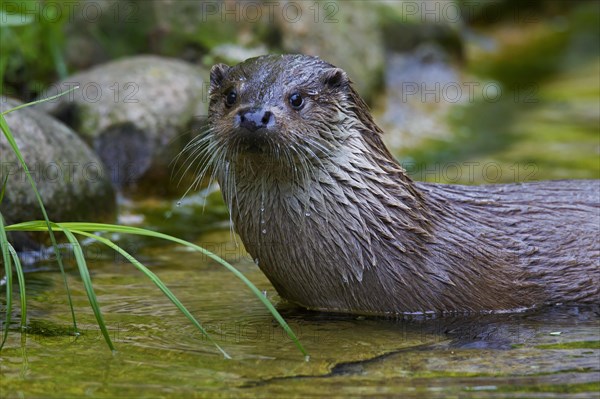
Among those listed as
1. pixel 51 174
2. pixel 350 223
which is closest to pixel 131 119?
pixel 51 174

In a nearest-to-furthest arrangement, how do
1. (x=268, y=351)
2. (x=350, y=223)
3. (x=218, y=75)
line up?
1. (x=268, y=351)
2. (x=350, y=223)
3. (x=218, y=75)

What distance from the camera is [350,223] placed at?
4523mm

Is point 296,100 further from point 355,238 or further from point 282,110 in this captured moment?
point 355,238

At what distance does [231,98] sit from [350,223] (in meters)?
0.77

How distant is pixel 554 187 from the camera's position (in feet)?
17.0

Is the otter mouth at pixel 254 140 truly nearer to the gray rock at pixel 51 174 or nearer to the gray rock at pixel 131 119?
the gray rock at pixel 51 174

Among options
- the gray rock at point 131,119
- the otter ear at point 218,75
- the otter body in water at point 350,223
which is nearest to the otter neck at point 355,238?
the otter body in water at point 350,223

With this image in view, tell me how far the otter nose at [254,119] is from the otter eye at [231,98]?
0.28 m


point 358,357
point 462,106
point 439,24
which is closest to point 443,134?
point 462,106

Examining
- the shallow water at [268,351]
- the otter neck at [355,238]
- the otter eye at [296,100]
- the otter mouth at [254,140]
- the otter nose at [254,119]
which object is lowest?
the shallow water at [268,351]

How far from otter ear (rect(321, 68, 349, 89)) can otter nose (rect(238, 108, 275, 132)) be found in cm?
44

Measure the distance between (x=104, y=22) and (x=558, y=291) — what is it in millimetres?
5255

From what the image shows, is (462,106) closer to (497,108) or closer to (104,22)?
(497,108)

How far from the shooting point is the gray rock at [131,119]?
23.7 feet
